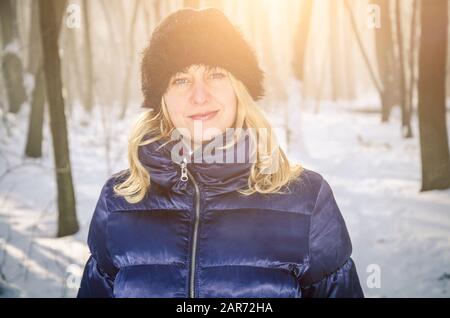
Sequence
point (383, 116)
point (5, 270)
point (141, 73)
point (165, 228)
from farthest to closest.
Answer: point (383, 116), point (5, 270), point (141, 73), point (165, 228)

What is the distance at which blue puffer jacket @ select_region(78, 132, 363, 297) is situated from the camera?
151 cm

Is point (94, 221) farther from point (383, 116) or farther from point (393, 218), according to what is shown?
point (383, 116)

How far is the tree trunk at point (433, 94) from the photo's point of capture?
497cm

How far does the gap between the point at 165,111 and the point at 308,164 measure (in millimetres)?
6850

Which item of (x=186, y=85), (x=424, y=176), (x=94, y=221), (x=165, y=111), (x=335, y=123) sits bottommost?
(x=335, y=123)

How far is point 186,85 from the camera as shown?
176cm

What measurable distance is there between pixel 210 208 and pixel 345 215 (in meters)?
4.37

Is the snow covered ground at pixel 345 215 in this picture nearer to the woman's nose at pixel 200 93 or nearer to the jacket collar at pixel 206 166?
the jacket collar at pixel 206 166

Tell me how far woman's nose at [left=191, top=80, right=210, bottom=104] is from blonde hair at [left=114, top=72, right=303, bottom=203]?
196 millimetres

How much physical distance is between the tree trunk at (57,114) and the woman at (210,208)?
9.30 ft

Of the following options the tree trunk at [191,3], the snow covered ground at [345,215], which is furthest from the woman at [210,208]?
the tree trunk at [191,3]

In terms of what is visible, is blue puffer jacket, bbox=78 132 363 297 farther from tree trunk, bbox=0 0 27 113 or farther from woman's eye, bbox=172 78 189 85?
tree trunk, bbox=0 0 27 113

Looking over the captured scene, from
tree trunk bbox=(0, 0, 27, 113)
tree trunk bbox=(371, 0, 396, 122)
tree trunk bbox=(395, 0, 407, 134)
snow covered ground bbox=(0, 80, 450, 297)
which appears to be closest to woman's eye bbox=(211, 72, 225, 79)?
snow covered ground bbox=(0, 80, 450, 297)

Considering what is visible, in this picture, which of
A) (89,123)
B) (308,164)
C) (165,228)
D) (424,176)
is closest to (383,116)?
(308,164)
